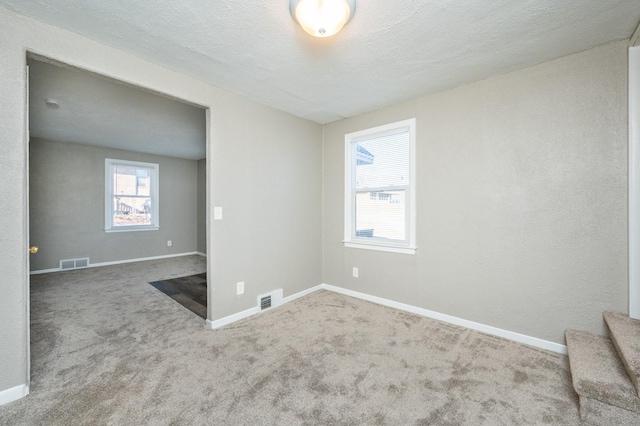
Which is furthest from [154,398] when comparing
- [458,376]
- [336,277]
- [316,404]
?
[336,277]

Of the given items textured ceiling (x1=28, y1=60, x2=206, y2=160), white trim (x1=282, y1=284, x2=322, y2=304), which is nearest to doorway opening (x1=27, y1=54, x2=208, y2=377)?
textured ceiling (x1=28, y1=60, x2=206, y2=160)

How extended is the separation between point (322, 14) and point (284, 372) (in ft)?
7.80

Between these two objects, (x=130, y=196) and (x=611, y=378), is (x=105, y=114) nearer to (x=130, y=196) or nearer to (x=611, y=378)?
(x=130, y=196)

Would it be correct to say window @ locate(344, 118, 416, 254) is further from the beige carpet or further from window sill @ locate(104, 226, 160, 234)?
window sill @ locate(104, 226, 160, 234)

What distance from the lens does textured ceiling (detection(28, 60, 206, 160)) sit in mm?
2789

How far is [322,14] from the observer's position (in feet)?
5.27

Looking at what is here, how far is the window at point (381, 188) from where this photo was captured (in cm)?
317

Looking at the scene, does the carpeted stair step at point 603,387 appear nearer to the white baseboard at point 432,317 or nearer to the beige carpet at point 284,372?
the beige carpet at point 284,372

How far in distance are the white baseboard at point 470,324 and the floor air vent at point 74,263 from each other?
5.23 metres

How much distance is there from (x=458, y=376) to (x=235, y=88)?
3181 millimetres

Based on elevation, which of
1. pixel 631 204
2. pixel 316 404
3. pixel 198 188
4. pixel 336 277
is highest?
pixel 198 188

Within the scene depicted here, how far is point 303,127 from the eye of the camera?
3732 mm

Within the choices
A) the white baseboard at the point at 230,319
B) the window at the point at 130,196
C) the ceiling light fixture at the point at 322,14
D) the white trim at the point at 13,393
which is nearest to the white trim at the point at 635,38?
the ceiling light fixture at the point at 322,14

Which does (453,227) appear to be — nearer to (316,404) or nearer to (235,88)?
(316,404)
